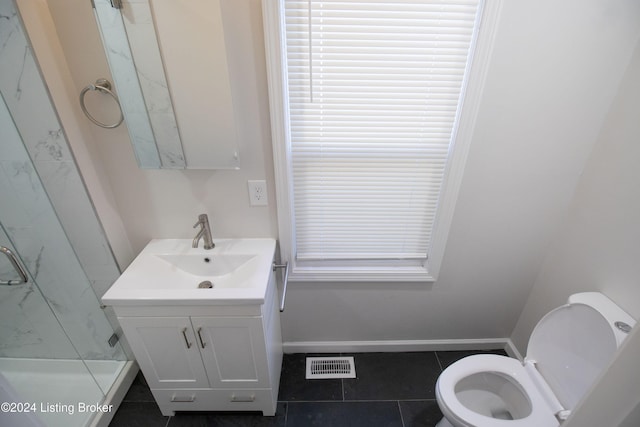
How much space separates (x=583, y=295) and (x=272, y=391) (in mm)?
1404

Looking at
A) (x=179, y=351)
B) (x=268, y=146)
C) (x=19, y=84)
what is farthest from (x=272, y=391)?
(x=19, y=84)

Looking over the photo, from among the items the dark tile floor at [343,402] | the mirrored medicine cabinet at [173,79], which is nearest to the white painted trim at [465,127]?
the dark tile floor at [343,402]

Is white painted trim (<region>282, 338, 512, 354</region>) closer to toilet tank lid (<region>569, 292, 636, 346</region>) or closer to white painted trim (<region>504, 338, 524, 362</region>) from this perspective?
white painted trim (<region>504, 338, 524, 362</region>)

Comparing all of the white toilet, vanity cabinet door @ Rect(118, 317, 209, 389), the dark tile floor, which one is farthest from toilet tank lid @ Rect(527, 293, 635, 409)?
vanity cabinet door @ Rect(118, 317, 209, 389)

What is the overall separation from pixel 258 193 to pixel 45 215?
93 centimetres

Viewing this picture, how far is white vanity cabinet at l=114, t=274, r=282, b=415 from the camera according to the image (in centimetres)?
108

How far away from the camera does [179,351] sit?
118cm

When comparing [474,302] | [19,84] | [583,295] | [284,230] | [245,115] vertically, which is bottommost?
[474,302]

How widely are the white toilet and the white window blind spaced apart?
565 mm

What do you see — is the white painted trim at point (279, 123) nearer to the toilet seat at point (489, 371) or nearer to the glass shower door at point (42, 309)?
the toilet seat at point (489, 371)

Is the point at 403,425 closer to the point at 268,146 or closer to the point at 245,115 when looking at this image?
the point at 268,146

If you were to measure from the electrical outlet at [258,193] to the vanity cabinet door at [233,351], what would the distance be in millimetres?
504

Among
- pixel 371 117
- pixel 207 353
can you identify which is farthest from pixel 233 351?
pixel 371 117

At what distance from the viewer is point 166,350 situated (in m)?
1.18
